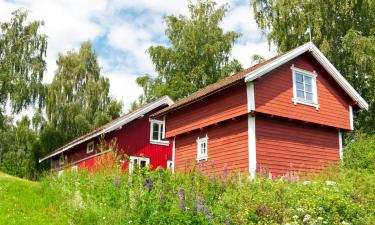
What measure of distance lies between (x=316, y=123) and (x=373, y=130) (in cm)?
1170

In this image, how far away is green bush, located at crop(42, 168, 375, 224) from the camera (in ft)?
27.3

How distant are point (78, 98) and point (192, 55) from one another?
11.9 metres

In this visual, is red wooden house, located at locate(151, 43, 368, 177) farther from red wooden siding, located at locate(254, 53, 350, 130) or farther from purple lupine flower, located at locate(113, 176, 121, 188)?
purple lupine flower, located at locate(113, 176, 121, 188)

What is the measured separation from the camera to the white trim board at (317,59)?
17.4 meters

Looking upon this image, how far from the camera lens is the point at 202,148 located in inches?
806

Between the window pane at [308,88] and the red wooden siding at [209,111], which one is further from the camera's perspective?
the window pane at [308,88]

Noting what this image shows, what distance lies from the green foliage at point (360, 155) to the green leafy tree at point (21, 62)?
25.1 meters

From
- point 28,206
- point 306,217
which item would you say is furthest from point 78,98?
point 306,217

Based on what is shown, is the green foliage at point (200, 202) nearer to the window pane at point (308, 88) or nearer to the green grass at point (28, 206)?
the green grass at point (28, 206)

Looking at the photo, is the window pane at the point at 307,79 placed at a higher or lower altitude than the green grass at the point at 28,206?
higher

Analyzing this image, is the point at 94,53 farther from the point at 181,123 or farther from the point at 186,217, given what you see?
the point at 186,217

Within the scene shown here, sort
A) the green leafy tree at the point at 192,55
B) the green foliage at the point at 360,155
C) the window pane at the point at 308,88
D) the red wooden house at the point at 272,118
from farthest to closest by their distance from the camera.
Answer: the green leafy tree at the point at 192,55, the window pane at the point at 308,88, the green foliage at the point at 360,155, the red wooden house at the point at 272,118

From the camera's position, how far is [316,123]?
19.4 m

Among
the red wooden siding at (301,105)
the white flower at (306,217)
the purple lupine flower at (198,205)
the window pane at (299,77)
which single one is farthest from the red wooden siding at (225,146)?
the white flower at (306,217)
